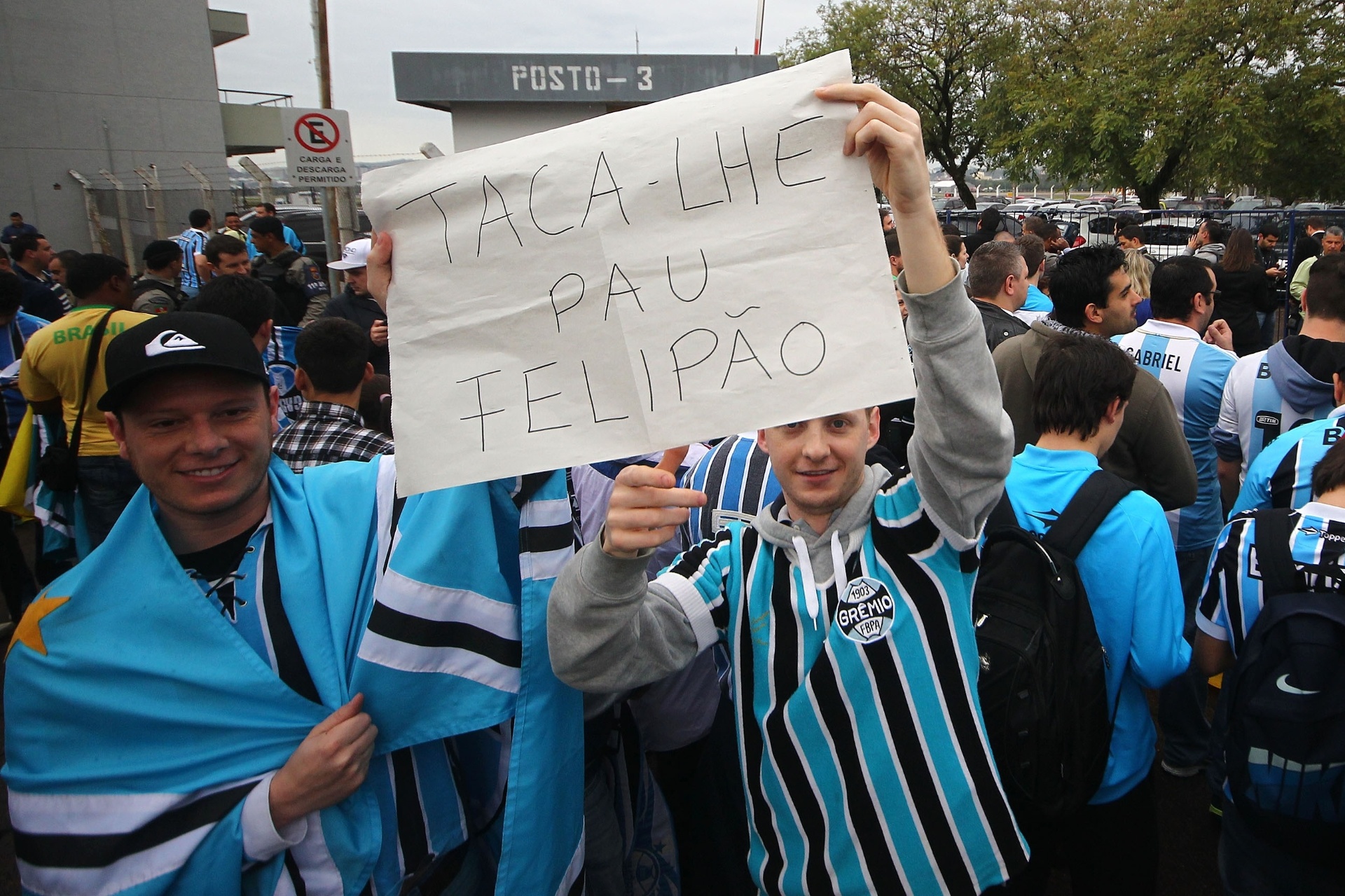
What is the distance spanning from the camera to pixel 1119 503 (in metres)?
2.21

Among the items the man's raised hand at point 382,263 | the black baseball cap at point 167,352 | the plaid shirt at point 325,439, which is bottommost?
the plaid shirt at point 325,439

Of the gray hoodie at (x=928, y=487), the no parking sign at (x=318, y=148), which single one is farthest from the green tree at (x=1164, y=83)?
the gray hoodie at (x=928, y=487)

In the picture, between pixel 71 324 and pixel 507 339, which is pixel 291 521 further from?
pixel 71 324

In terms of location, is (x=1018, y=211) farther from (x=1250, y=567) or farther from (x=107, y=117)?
(x=1250, y=567)

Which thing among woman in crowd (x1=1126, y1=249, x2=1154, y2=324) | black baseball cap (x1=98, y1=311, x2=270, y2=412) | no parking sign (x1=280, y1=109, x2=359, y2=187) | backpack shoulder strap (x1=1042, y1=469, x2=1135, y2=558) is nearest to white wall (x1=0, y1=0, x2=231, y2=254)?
no parking sign (x1=280, y1=109, x2=359, y2=187)

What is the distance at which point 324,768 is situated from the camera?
4.84ft

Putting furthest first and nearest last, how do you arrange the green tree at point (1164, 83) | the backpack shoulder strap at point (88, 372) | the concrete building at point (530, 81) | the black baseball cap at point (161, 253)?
the concrete building at point (530, 81) → the green tree at point (1164, 83) → the black baseball cap at point (161, 253) → the backpack shoulder strap at point (88, 372)

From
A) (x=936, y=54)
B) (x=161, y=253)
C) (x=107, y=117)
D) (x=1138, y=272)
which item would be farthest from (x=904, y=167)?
(x=936, y=54)

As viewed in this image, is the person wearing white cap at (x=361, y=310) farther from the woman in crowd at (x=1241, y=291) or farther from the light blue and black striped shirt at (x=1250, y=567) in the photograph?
the woman in crowd at (x=1241, y=291)

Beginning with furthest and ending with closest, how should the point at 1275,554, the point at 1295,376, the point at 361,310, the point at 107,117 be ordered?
the point at 107,117
the point at 361,310
the point at 1295,376
the point at 1275,554

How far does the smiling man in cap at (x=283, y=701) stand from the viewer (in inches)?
59.2

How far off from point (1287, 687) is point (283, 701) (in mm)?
2063

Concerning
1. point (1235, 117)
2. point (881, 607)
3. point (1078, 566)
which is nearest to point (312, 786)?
point (881, 607)

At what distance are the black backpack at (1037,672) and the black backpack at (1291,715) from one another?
0.30 meters
